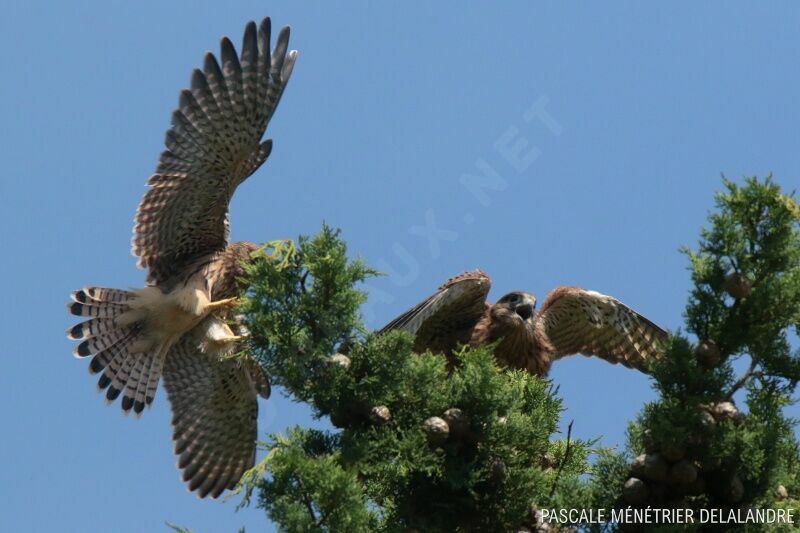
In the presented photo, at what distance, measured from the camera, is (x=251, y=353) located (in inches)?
198

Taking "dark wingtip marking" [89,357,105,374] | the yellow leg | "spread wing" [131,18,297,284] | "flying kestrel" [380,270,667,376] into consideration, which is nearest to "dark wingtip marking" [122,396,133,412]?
"dark wingtip marking" [89,357,105,374]

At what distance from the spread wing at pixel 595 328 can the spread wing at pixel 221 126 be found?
87.9 inches

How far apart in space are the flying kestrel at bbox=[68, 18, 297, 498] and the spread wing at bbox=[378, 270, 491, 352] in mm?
1151

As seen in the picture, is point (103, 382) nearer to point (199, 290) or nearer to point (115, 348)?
point (115, 348)

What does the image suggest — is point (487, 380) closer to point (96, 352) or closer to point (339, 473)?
point (339, 473)

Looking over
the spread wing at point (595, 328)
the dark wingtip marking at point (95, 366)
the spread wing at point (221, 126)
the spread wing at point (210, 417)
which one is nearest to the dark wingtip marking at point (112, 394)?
the dark wingtip marking at point (95, 366)

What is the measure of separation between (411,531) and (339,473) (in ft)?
2.63

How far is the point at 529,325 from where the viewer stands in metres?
7.92

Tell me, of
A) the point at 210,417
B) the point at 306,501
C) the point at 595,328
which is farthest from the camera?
the point at 210,417

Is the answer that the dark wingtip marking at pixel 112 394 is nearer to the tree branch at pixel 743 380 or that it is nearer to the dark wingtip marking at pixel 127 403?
the dark wingtip marking at pixel 127 403

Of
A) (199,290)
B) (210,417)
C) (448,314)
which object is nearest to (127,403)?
(210,417)

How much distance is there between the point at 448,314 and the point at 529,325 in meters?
0.53

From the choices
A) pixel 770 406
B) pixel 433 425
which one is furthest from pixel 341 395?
pixel 770 406

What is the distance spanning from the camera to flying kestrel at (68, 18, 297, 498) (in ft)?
25.9
